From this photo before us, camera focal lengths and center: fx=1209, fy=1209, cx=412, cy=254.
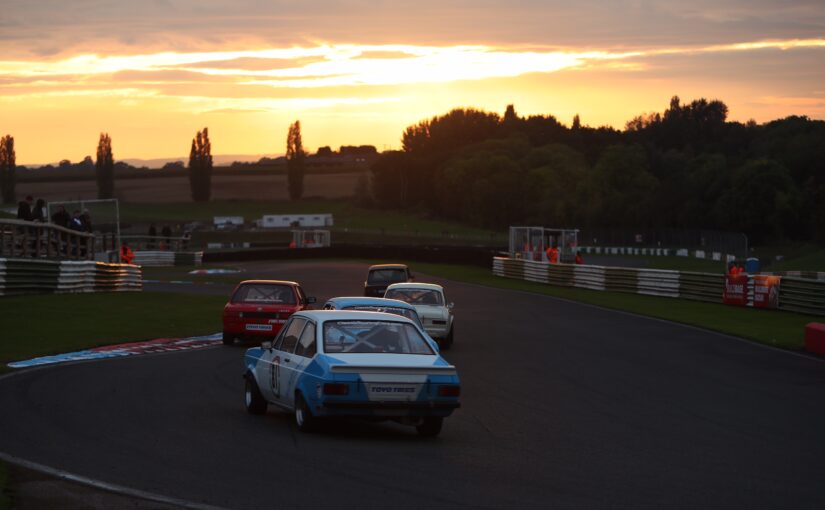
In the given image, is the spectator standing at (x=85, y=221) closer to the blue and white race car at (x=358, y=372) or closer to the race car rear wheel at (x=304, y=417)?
the blue and white race car at (x=358, y=372)

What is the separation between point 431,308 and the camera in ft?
79.3

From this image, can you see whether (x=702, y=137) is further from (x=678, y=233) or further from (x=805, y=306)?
(x=805, y=306)

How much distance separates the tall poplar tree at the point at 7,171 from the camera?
524 feet

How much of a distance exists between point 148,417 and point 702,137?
576 ft

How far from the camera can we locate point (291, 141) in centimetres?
19262

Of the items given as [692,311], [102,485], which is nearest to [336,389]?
[102,485]

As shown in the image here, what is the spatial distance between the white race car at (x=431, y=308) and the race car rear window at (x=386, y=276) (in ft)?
31.7

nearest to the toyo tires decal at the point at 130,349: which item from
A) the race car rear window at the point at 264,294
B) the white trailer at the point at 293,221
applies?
the race car rear window at the point at 264,294

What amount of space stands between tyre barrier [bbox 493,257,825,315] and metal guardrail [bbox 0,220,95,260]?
2042cm

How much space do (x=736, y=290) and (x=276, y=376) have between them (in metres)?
28.7

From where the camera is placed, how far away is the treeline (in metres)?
102

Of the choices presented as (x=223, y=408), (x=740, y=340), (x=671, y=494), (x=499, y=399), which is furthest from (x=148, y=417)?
(x=740, y=340)

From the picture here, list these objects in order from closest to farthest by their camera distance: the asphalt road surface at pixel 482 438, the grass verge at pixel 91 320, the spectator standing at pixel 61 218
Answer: the asphalt road surface at pixel 482 438
the grass verge at pixel 91 320
the spectator standing at pixel 61 218

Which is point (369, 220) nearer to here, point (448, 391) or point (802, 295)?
point (802, 295)
